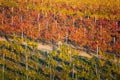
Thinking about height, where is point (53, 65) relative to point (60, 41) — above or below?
below

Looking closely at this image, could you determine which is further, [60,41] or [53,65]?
[60,41]

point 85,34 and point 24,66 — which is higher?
point 85,34

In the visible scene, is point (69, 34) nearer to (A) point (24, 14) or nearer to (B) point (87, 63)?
(B) point (87, 63)

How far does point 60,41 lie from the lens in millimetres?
4660

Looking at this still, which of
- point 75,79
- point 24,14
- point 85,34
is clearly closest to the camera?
point 75,79

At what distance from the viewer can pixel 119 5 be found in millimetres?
5180

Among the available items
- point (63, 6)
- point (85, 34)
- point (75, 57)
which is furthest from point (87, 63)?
point (63, 6)

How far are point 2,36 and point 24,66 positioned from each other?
2.59ft

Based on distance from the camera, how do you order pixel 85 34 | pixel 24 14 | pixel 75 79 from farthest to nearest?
pixel 24 14 → pixel 85 34 → pixel 75 79

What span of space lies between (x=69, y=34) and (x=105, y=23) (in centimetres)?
71

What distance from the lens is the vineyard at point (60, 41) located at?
437 cm

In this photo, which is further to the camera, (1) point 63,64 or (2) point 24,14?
(2) point 24,14

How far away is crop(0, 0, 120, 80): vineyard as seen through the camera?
14.3 ft

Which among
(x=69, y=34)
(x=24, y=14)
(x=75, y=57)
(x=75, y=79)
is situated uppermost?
(x=24, y=14)
